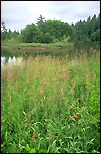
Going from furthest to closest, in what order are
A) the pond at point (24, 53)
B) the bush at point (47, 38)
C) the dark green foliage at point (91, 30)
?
1. the bush at point (47, 38)
2. the pond at point (24, 53)
3. the dark green foliage at point (91, 30)

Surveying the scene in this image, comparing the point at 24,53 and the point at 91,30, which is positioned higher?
the point at 91,30

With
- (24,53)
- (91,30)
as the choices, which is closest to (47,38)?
(24,53)

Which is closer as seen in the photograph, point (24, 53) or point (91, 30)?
point (24, 53)

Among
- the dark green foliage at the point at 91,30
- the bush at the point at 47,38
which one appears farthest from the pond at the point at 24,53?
the bush at the point at 47,38

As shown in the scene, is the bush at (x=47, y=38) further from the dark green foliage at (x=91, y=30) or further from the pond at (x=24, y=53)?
the dark green foliage at (x=91, y=30)

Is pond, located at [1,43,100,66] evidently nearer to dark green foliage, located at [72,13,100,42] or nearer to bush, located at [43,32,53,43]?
Answer: dark green foliage, located at [72,13,100,42]

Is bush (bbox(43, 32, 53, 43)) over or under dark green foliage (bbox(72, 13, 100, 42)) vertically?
under

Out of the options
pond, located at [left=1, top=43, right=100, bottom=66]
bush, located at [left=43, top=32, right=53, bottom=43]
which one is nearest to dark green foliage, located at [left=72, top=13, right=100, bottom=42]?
pond, located at [left=1, top=43, right=100, bottom=66]

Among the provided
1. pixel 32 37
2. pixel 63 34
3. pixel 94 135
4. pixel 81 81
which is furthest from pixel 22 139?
pixel 63 34

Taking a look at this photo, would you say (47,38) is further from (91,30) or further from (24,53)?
(91,30)

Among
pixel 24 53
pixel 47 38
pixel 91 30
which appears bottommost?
pixel 24 53

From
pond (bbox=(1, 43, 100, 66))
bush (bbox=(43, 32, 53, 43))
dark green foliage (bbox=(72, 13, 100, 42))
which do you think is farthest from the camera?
bush (bbox=(43, 32, 53, 43))
